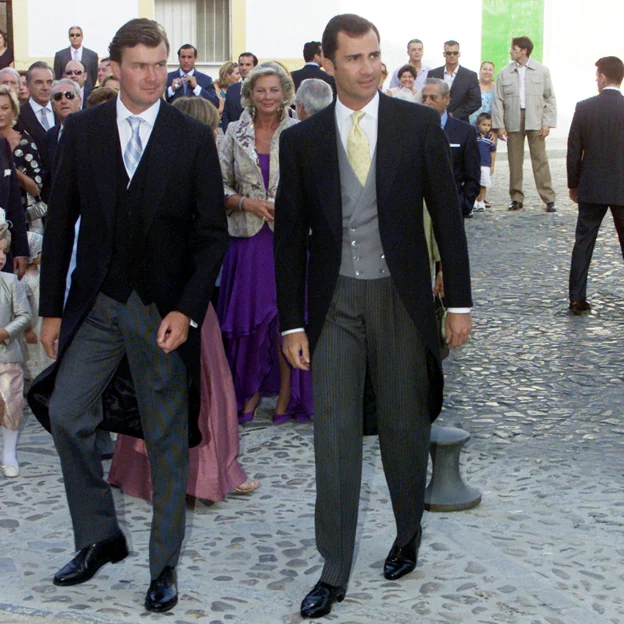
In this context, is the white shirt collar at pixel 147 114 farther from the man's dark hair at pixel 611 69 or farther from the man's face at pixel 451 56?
the man's face at pixel 451 56

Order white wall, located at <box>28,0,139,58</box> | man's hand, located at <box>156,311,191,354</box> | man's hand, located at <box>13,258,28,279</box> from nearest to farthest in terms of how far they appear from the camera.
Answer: man's hand, located at <box>156,311,191,354</box>, man's hand, located at <box>13,258,28,279</box>, white wall, located at <box>28,0,139,58</box>

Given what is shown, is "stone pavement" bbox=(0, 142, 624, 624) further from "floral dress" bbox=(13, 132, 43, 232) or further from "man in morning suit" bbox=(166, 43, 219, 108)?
"man in morning suit" bbox=(166, 43, 219, 108)

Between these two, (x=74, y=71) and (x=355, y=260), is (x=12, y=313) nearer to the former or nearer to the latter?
(x=355, y=260)

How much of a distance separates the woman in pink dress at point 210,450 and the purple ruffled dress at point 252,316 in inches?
50.2

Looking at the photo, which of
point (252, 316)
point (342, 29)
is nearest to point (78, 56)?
→ point (252, 316)

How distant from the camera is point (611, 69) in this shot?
10.7 metres

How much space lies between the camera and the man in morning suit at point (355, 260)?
4.46 metres

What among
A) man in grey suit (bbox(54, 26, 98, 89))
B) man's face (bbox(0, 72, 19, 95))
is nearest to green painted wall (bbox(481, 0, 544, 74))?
man in grey suit (bbox(54, 26, 98, 89))

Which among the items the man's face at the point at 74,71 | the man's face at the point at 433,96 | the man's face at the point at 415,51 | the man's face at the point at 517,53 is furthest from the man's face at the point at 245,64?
the man's face at the point at 433,96

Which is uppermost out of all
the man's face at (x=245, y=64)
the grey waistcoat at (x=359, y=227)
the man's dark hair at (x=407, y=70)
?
the man's face at (x=245, y=64)

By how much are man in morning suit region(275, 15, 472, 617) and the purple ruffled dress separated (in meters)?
2.53

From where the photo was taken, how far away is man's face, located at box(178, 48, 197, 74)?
638 inches

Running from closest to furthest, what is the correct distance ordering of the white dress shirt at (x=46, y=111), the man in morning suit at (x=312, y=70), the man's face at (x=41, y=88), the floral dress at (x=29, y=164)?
the floral dress at (x=29, y=164), the white dress shirt at (x=46, y=111), the man's face at (x=41, y=88), the man in morning suit at (x=312, y=70)

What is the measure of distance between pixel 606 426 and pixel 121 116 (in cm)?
366
